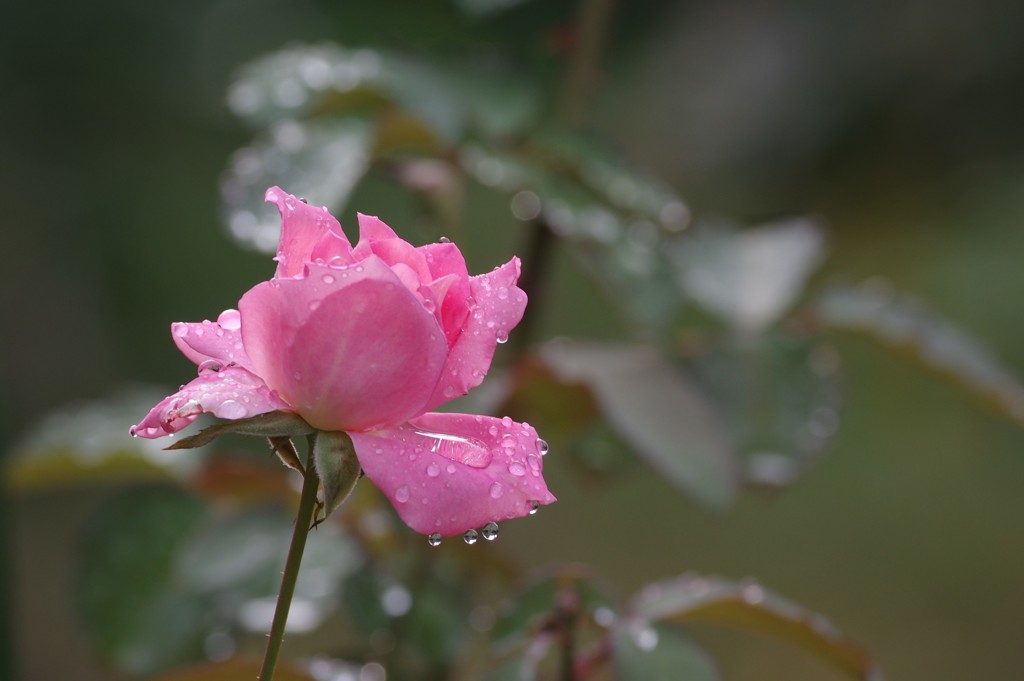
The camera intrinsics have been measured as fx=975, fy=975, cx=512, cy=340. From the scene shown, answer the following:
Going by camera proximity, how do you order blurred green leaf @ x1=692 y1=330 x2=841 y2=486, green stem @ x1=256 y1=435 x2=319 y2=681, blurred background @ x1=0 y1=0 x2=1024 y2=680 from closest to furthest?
green stem @ x1=256 y1=435 x2=319 y2=681
blurred green leaf @ x1=692 y1=330 x2=841 y2=486
blurred background @ x1=0 y1=0 x2=1024 y2=680

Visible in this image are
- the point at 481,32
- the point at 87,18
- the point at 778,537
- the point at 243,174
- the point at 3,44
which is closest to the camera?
the point at 243,174

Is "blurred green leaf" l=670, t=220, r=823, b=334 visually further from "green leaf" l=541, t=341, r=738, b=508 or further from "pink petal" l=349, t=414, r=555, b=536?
"pink petal" l=349, t=414, r=555, b=536

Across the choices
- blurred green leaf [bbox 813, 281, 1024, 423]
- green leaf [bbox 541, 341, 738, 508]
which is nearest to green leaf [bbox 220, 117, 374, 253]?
green leaf [bbox 541, 341, 738, 508]

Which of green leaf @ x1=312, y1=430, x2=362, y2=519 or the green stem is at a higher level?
green leaf @ x1=312, y1=430, x2=362, y2=519

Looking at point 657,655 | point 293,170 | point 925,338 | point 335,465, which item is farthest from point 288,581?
point 925,338

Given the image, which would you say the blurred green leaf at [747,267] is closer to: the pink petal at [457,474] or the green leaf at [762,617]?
the green leaf at [762,617]

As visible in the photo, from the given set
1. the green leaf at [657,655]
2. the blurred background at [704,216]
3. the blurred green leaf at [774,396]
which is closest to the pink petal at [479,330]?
the green leaf at [657,655]

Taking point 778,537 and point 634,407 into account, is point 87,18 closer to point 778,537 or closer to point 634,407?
point 778,537

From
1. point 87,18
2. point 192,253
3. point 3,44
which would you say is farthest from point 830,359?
point 87,18

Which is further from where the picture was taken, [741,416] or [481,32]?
[481,32]

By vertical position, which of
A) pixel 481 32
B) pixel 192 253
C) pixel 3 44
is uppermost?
pixel 481 32
